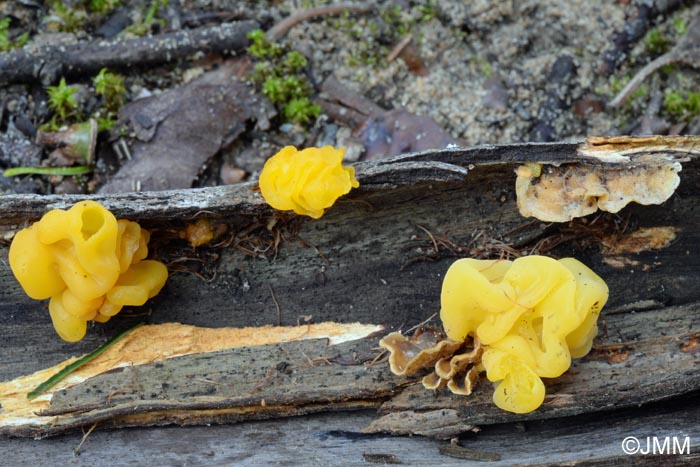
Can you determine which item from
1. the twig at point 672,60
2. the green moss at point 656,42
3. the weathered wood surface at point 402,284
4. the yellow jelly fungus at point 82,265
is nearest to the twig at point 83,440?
the weathered wood surface at point 402,284

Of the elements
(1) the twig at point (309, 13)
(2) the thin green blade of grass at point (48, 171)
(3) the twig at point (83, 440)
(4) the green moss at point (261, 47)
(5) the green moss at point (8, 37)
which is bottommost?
(3) the twig at point (83, 440)

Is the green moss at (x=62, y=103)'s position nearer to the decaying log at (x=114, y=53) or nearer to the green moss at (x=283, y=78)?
the decaying log at (x=114, y=53)

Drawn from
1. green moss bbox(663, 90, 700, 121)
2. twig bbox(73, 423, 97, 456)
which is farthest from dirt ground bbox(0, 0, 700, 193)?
twig bbox(73, 423, 97, 456)

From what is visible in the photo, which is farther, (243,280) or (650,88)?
(650,88)

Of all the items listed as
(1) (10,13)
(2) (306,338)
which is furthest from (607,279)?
(1) (10,13)

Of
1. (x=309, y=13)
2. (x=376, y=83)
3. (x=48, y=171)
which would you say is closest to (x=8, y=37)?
(x=48, y=171)

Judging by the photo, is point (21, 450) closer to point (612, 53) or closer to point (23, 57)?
point (23, 57)
